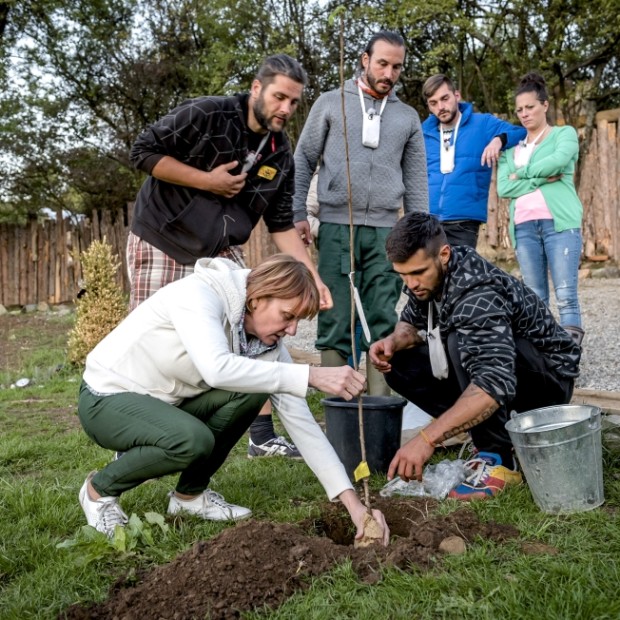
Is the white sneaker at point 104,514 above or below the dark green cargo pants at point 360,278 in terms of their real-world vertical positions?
below

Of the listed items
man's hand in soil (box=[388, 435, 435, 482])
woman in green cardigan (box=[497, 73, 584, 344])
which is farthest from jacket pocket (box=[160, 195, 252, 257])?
woman in green cardigan (box=[497, 73, 584, 344])

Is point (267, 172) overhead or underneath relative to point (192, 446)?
overhead

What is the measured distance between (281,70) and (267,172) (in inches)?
20.3

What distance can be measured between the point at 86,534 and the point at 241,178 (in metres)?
1.73

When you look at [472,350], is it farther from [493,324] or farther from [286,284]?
[286,284]

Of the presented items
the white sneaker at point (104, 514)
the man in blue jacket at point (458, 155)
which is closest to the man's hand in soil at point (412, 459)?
the white sneaker at point (104, 514)

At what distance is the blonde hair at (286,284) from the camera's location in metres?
2.71

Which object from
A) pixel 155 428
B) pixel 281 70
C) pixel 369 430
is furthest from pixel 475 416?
pixel 281 70

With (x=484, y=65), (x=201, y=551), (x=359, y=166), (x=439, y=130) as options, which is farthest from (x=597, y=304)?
(x=484, y=65)

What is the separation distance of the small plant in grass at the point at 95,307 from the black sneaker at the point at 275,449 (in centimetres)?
387

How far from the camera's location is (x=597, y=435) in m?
2.89

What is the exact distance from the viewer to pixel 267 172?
3.78 metres

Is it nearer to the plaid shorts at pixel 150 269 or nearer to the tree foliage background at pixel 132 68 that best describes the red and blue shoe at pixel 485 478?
the plaid shorts at pixel 150 269

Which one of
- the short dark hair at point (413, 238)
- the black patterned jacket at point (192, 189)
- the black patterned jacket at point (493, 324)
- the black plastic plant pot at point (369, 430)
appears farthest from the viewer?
the black patterned jacket at point (192, 189)
